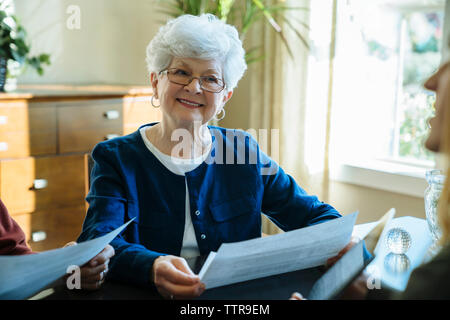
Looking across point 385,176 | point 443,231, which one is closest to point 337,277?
point 443,231

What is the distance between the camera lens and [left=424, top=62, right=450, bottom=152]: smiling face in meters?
0.64

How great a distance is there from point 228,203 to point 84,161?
1.57 meters

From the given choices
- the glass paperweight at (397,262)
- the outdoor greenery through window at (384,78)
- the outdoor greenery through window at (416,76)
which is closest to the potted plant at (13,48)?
the outdoor greenery through window at (384,78)

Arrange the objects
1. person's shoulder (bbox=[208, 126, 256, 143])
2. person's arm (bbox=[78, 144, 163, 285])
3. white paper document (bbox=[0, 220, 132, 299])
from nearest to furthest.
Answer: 1. white paper document (bbox=[0, 220, 132, 299])
2. person's arm (bbox=[78, 144, 163, 285])
3. person's shoulder (bbox=[208, 126, 256, 143])

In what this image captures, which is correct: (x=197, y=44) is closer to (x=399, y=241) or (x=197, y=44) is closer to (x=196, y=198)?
(x=196, y=198)

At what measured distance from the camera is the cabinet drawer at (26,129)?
101 inches

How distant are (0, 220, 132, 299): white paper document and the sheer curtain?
211cm

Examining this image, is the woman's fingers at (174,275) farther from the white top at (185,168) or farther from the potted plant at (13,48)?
the potted plant at (13,48)

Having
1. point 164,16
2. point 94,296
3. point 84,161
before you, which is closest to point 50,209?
point 84,161

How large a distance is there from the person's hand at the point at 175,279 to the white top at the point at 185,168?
33cm

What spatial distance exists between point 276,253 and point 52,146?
6.58 feet

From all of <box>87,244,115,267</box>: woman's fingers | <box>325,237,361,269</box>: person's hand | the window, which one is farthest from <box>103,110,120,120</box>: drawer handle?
<box>325,237,361,269</box>: person's hand

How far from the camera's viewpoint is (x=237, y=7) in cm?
323

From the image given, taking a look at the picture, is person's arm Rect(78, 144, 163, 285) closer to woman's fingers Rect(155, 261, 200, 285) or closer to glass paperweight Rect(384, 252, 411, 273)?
woman's fingers Rect(155, 261, 200, 285)
